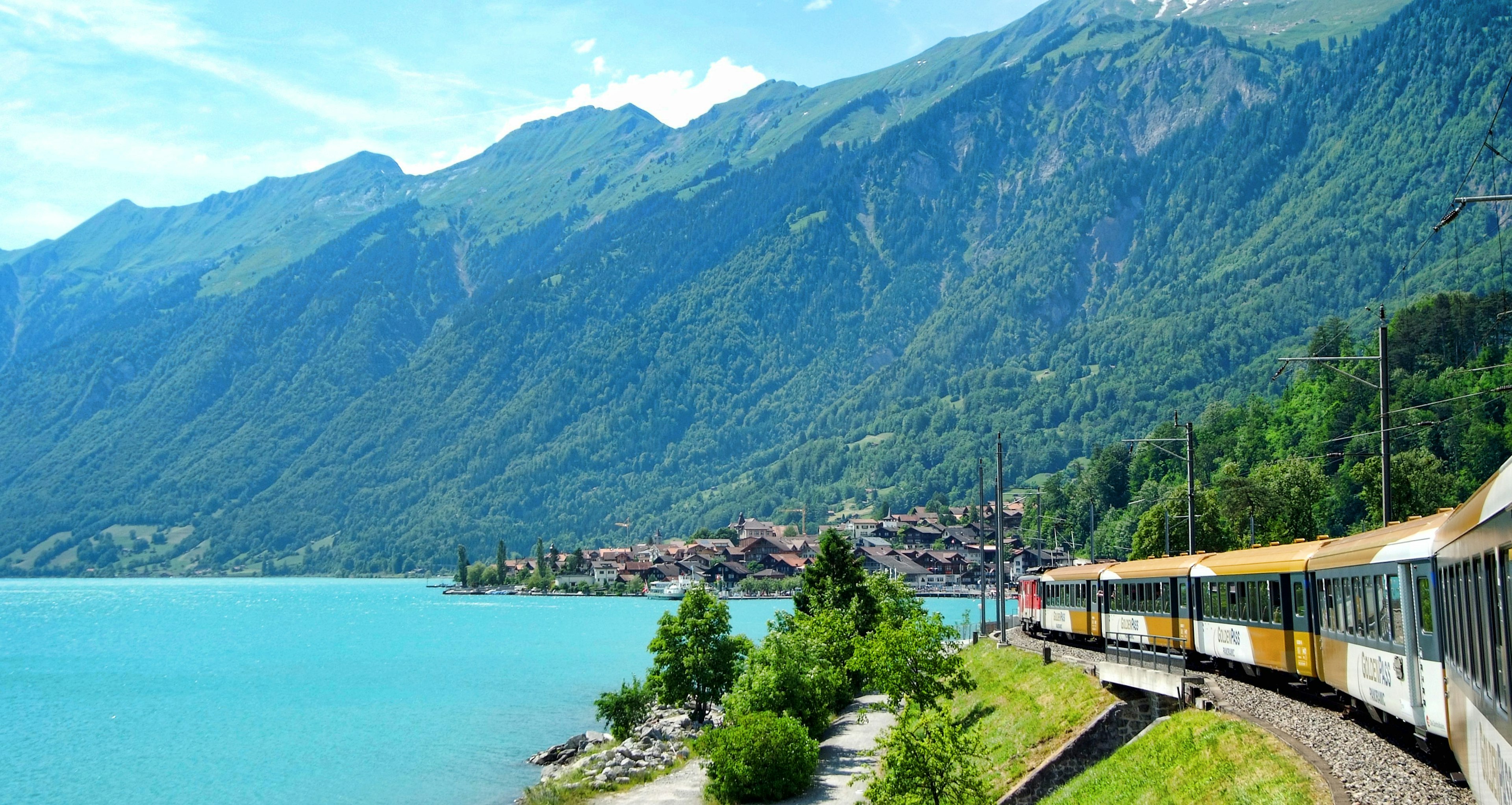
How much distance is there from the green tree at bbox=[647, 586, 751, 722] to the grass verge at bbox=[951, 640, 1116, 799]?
1464 cm

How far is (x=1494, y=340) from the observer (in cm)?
11756

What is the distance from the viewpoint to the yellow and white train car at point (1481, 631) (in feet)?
37.7

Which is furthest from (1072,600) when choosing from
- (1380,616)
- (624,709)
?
(1380,616)

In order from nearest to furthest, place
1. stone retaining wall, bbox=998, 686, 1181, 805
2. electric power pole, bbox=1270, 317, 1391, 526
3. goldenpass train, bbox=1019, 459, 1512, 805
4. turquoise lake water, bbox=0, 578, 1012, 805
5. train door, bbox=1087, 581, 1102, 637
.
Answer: goldenpass train, bbox=1019, 459, 1512, 805
stone retaining wall, bbox=998, 686, 1181, 805
electric power pole, bbox=1270, 317, 1391, 526
train door, bbox=1087, 581, 1102, 637
turquoise lake water, bbox=0, 578, 1012, 805

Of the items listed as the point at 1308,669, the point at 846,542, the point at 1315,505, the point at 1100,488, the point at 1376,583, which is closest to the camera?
the point at 1376,583

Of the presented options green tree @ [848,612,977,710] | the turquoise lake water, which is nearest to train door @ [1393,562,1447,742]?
green tree @ [848,612,977,710]

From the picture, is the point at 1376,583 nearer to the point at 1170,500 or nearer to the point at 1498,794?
the point at 1498,794

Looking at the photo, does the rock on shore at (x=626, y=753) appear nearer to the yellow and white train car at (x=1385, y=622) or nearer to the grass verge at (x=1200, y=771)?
the grass verge at (x=1200, y=771)

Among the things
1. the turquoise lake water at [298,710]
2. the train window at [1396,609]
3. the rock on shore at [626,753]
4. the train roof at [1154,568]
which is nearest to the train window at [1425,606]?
the train window at [1396,609]

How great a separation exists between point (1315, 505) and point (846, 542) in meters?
55.4

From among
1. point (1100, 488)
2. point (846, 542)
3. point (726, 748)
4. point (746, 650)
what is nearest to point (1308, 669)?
point (726, 748)

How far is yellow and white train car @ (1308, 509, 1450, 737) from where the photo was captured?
18.3m

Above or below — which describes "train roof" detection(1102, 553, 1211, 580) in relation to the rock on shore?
above

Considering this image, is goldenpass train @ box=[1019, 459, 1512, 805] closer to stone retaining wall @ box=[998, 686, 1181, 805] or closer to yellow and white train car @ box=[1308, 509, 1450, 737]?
yellow and white train car @ box=[1308, 509, 1450, 737]
